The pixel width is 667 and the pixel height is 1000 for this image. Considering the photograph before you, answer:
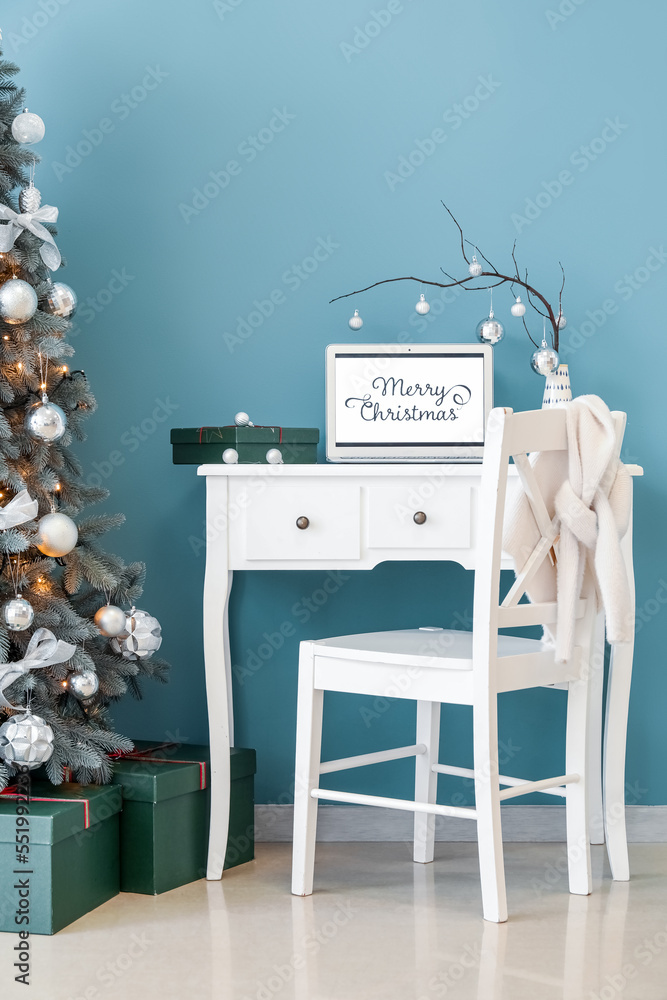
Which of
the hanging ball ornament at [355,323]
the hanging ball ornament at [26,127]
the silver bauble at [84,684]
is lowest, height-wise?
the silver bauble at [84,684]

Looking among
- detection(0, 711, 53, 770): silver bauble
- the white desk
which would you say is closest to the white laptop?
the white desk

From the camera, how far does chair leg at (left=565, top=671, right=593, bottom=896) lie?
5.94 ft

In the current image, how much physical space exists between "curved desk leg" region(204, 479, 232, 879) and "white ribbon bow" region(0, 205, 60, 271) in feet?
1.74

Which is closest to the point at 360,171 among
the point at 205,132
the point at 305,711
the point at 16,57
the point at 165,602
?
the point at 205,132

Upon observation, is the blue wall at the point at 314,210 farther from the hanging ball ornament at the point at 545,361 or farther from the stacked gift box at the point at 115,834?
the stacked gift box at the point at 115,834

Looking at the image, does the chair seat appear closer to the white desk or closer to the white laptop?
the white desk

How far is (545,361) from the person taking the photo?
212cm

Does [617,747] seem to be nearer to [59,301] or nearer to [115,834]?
[115,834]

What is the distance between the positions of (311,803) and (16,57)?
1.78 m

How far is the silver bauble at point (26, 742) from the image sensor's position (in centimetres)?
167

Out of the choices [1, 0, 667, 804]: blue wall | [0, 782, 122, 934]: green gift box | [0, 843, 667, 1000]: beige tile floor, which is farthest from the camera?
[1, 0, 667, 804]: blue wall

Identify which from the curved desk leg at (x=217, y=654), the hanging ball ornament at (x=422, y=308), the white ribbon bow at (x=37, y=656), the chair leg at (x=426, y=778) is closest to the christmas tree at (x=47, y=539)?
the white ribbon bow at (x=37, y=656)

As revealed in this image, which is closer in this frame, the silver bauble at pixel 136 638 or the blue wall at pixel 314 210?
the silver bauble at pixel 136 638

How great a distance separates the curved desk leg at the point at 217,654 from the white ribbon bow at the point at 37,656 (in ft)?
0.91
